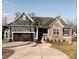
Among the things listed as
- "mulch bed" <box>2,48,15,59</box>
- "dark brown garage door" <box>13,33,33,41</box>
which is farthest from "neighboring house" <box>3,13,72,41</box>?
"mulch bed" <box>2,48,15,59</box>

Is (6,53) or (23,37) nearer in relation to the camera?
(6,53)

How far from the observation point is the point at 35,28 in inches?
86.2

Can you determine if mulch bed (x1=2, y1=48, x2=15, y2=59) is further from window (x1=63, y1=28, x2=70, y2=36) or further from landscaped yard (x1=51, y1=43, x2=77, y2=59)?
window (x1=63, y1=28, x2=70, y2=36)

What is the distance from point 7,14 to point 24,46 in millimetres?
363

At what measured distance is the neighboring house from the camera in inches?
85.1

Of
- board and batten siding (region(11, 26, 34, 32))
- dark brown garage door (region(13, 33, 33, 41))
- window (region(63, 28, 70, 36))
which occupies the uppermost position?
board and batten siding (region(11, 26, 34, 32))

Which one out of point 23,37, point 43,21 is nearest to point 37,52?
point 23,37

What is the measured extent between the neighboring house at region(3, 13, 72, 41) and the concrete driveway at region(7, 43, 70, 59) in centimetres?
9

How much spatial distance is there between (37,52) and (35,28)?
0.25 m

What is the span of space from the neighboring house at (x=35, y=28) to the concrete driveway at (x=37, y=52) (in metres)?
0.09

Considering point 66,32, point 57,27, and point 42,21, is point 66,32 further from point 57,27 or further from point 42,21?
point 42,21

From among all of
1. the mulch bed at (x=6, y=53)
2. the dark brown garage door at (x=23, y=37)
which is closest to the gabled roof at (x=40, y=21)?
the dark brown garage door at (x=23, y=37)

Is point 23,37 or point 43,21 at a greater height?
point 43,21

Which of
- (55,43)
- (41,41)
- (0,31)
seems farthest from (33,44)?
(0,31)
